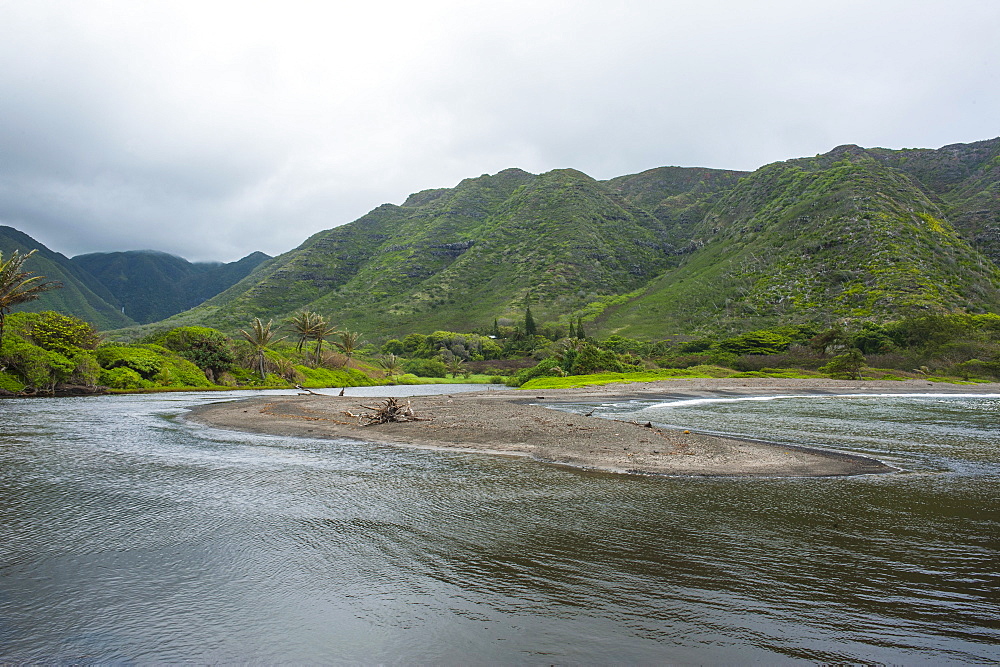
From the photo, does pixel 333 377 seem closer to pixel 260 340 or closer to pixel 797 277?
pixel 260 340

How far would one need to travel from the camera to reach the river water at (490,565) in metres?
5.35

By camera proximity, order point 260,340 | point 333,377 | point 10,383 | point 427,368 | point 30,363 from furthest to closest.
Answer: point 427,368 < point 333,377 < point 260,340 < point 30,363 < point 10,383

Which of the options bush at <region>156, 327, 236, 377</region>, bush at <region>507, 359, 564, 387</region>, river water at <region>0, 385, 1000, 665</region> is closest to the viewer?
river water at <region>0, 385, 1000, 665</region>

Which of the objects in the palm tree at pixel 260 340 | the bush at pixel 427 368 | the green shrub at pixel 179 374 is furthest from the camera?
the bush at pixel 427 368

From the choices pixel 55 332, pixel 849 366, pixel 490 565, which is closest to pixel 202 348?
pixel 55 332

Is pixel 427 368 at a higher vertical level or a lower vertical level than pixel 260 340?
lower

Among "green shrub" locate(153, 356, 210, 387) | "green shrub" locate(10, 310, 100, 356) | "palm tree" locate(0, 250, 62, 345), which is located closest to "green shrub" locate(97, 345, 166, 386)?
"green shrub" locate(153, 356, 210, 387)

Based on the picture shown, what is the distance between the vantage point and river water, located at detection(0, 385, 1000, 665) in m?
5.35

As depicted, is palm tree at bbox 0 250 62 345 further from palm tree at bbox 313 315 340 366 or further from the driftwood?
palm tree at bbox 313 315 340 366

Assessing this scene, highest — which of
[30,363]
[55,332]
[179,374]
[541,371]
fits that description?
[55,332]

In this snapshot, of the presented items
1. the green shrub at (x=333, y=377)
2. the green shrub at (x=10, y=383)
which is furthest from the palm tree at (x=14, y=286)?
the green shrub at (x=333, y=377)

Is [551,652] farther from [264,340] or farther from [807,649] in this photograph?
[264,340]

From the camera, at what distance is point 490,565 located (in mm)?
7445

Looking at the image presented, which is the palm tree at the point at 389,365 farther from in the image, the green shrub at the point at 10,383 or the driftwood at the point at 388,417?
the driftwood at the point at 388,417
